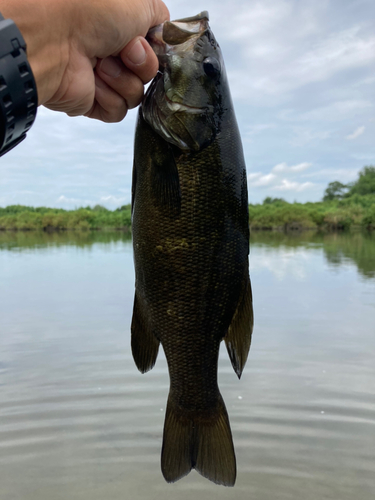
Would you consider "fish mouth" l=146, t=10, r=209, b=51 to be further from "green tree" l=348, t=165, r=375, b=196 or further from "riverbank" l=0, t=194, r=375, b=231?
"green tree" l=348, t=165, r=375, b=196

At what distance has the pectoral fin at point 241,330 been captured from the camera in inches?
78.5

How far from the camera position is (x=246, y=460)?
146 inches

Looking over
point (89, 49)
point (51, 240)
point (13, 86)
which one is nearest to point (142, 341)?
point (13, 86)

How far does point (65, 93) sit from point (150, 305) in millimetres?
1023

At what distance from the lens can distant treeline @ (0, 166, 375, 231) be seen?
51781 millimetres

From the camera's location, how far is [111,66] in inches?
79.9

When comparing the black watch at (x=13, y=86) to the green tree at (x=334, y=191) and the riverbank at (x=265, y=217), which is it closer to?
the riverbank at (x=265, y=217)

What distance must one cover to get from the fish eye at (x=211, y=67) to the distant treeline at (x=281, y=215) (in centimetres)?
5057

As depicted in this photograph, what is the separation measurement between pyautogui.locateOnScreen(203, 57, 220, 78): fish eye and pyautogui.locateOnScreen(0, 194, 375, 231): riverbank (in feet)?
166

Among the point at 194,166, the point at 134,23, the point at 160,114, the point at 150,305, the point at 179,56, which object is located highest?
the point at 134,23

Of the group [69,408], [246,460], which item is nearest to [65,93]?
[246,460]

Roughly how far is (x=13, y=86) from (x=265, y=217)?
5175cm

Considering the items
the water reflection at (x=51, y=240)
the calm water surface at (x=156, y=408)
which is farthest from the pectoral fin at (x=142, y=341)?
the water reflection at (x=51, y=240)

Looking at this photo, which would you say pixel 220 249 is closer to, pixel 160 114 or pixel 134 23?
pixel 160 114
